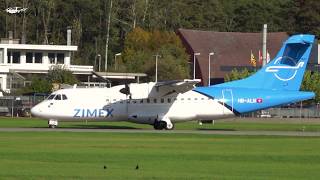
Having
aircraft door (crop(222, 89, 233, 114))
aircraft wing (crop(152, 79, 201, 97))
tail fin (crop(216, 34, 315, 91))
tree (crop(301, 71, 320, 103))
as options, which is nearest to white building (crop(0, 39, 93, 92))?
tree (crop(301, 71, 320, 103))

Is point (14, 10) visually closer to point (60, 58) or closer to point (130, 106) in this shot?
point (60, 58)

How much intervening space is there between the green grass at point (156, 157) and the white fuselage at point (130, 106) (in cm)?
946

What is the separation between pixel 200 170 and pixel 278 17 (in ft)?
450

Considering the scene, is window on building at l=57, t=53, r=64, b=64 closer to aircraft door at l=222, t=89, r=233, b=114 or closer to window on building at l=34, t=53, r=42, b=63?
window on building at l=34, t=53, r=42, b=63

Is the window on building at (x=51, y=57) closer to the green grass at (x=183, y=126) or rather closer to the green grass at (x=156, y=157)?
the green grass at (x=183, y=126)

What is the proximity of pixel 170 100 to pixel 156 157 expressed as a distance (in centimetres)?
2518

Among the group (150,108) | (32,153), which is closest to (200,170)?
(32,153)

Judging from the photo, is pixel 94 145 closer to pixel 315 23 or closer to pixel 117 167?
pixel 117 167

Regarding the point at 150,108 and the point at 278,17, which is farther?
Answer: the point at 278,17

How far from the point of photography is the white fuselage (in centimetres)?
5578

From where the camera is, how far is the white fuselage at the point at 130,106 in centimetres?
5578

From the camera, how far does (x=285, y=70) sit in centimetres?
5819

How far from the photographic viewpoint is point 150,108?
5672 cm

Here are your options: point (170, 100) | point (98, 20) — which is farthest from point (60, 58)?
point (170, 100)
